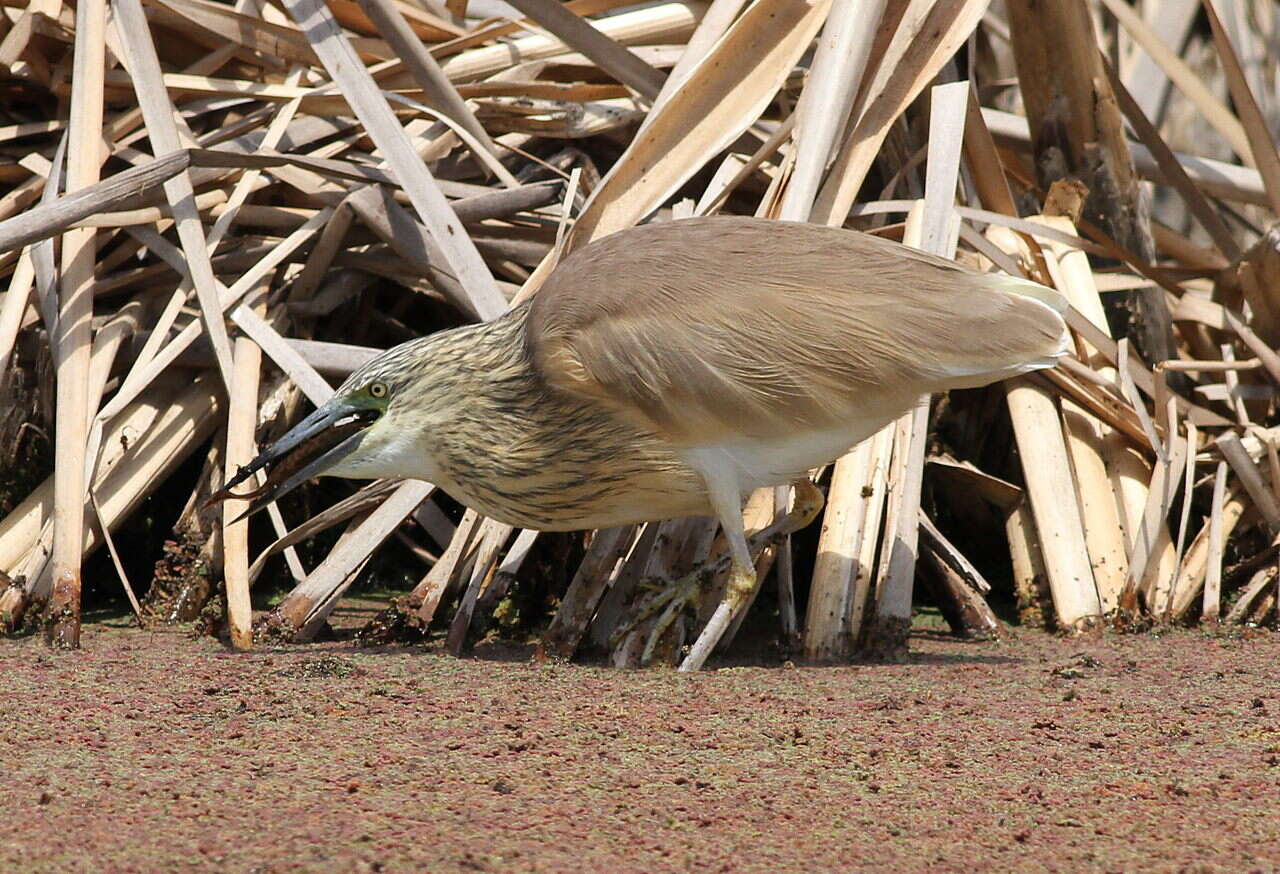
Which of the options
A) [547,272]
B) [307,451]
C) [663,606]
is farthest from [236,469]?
[663,606]

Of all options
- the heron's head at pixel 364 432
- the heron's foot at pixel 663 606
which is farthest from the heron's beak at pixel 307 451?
the heron's foot at pixel 663 606

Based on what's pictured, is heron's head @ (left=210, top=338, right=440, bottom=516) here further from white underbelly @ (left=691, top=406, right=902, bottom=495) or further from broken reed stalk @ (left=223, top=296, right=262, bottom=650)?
white underbelly @ (left=691, top=406, right=902, bottom=495)

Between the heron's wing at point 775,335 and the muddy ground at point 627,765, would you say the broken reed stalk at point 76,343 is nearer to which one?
the muddy ground at point 627,765

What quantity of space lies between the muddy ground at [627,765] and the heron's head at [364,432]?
490mm

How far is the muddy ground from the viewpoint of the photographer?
2035 millimetres

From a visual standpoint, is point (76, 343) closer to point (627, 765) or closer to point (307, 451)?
point (307, 451)

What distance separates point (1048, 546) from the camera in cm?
410

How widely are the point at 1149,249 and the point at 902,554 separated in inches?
79.8

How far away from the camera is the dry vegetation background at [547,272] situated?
155 inches

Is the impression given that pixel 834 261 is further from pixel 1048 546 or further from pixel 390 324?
pixel 390 324

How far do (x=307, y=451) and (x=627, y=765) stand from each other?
5.55ft

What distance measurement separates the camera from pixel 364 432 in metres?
3.69

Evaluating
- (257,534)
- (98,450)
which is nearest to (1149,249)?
(257,534)

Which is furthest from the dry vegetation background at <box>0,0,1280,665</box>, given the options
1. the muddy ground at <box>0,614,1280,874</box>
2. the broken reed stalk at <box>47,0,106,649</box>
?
the muddy ground at <box>0,614,1280,874</box>
